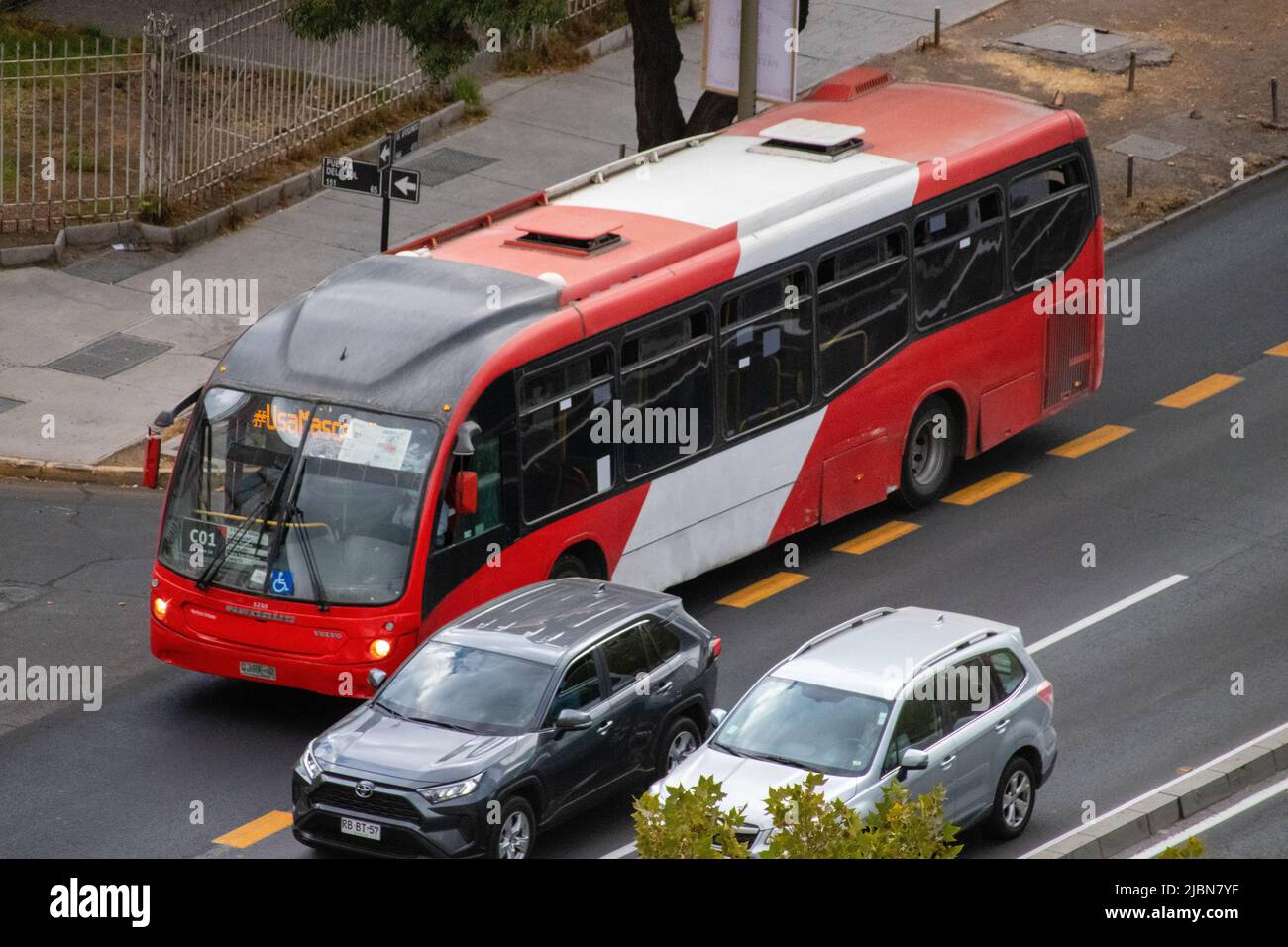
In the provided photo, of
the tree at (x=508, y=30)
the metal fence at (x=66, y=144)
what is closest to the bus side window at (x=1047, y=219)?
the tree at (x=508, y=30)

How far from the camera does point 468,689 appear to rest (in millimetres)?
14188

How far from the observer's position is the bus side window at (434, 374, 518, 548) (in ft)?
52.0

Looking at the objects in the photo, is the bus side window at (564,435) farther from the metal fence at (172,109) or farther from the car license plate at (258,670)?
the metal fence at (172,109)

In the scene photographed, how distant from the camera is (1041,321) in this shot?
21250mm

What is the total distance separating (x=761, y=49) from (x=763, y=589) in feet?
22.3

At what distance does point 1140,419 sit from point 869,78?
440 centimetres

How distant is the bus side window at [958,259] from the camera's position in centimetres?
1995

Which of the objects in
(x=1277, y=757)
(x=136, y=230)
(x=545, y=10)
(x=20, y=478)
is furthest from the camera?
(x=136, y=230)

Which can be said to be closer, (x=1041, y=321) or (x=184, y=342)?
(x=1041, y=321)

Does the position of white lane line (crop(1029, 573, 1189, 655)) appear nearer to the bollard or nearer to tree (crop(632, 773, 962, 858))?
the bollard

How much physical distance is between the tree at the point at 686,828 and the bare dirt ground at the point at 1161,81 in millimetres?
19228
